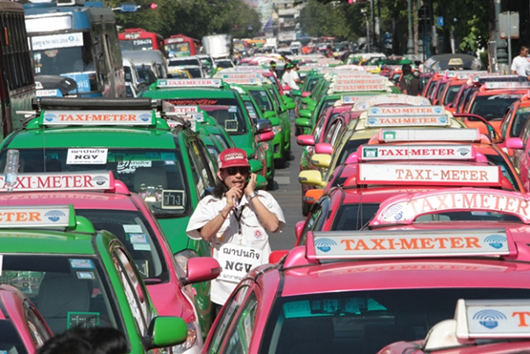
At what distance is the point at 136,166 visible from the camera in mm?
10820

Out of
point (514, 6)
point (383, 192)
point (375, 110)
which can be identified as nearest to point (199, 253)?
point (383, 192)

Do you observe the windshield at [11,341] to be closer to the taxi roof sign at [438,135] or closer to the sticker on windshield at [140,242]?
the sticker on windshield at [140,242]

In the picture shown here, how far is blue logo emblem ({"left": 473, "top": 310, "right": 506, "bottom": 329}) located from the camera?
11.5 feet

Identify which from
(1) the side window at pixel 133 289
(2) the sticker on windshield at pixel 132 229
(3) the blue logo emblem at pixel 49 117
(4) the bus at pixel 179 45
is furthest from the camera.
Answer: (4) the bus at pixel 179 45

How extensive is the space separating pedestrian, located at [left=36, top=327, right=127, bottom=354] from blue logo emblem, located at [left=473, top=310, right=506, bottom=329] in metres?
0.87

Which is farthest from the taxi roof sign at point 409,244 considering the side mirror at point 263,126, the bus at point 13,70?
the bus at point 13,70

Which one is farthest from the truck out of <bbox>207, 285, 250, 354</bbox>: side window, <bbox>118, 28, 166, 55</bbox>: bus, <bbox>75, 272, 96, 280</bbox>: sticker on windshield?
<bbox>207, 285, 250, 354</bbox>: side window

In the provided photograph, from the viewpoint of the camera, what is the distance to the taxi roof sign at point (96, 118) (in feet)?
37.4

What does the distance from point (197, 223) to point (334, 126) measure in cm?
977

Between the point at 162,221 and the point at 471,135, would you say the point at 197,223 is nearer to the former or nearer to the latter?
the point at 162,221

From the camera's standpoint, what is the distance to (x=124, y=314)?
6.08m

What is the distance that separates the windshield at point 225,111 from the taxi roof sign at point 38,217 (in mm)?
13081

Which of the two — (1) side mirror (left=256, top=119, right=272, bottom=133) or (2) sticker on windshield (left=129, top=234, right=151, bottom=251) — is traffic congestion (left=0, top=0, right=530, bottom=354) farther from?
(1) side mirror (left=256, top=119, right=272, bottom=133)

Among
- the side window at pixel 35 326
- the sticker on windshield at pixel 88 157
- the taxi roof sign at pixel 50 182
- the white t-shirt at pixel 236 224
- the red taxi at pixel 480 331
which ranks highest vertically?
the red taxi at pixel 480 331
